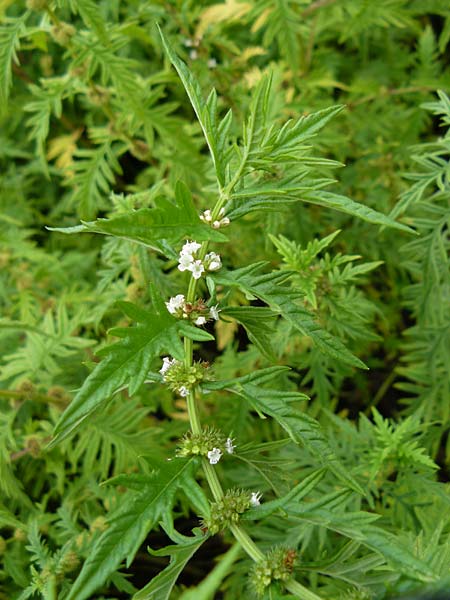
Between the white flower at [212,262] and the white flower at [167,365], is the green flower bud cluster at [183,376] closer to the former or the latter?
the white flower at [167,365]

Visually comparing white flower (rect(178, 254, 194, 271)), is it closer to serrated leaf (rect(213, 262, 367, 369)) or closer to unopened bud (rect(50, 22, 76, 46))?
serrated leaf (rect(213, 262, 367, 369))

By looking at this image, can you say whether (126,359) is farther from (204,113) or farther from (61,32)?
(61,32)

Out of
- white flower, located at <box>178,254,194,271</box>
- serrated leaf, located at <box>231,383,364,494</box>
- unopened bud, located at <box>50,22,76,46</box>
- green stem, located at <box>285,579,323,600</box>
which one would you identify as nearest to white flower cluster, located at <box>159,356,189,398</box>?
serrated leaf, located at <box>231,383,364,494</box>

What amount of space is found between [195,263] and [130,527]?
531 millimetres

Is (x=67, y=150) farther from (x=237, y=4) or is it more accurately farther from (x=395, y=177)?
(x=395, y=177)

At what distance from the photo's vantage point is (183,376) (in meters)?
1.39

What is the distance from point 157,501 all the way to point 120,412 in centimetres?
111

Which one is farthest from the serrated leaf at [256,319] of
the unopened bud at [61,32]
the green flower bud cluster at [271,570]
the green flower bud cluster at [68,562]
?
the unopened bud at [61,32]

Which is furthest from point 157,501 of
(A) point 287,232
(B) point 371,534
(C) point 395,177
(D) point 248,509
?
(C) point 395,177

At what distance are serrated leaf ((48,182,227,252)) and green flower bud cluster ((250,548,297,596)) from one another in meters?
0.64

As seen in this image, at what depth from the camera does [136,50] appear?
3504 mm

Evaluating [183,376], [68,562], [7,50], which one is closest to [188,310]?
[183,376]

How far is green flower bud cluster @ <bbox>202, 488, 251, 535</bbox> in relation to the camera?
131cm

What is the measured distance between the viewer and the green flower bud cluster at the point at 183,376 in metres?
1.38
